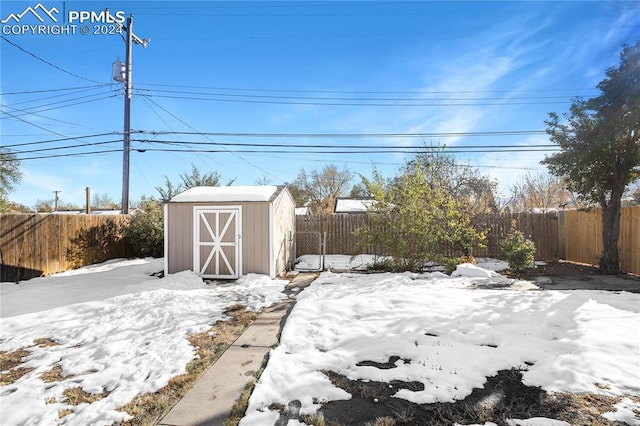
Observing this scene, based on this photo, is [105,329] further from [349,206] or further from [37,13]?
[349,206]

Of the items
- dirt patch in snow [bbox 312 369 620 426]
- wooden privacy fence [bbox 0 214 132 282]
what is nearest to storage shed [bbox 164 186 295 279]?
wooden privacy fence [bbox 0 214 132 282]

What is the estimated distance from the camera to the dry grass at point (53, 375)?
3.06 m

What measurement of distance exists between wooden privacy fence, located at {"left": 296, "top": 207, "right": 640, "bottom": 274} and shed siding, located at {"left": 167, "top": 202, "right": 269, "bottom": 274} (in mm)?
2819

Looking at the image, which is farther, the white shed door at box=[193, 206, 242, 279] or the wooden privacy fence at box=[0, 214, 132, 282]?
the wooden privacy fence at box=[0, 214, 132, 282]

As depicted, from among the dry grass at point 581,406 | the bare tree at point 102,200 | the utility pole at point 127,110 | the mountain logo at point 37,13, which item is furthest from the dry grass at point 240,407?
the bare tree at point 102,200

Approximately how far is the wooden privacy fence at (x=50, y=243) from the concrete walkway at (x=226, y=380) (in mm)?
7806

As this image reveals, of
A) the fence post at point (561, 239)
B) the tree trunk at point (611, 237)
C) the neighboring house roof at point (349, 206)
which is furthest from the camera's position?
the neighboring house roof at point (349, 206)

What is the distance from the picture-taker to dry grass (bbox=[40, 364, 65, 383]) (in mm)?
3062

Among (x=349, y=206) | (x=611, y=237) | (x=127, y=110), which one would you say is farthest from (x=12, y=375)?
(x=349, y=206)

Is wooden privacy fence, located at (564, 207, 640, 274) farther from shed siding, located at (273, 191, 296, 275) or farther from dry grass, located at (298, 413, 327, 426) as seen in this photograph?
dry grass, located at (298, 413, 327, 426)

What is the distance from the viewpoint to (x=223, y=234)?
8.20 meters

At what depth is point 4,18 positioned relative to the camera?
956 cm

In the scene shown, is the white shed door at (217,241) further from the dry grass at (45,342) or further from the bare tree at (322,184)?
Result: the bare tree at (322,184)

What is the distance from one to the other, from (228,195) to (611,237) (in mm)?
10216
